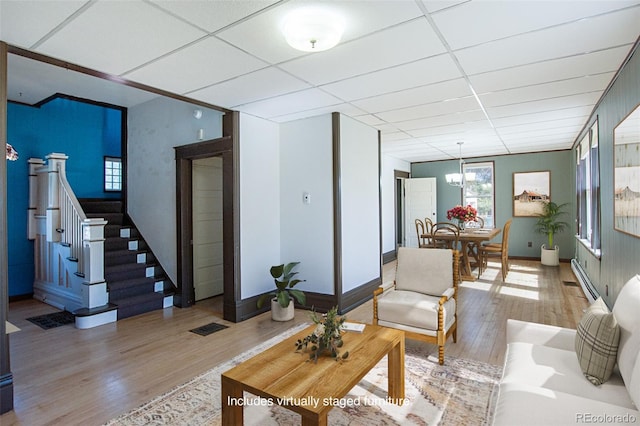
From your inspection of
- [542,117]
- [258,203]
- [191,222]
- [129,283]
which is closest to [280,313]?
[258,203]

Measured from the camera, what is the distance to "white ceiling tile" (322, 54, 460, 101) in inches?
111

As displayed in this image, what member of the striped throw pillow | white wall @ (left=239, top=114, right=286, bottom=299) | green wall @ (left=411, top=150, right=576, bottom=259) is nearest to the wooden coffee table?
the striped throw pillow

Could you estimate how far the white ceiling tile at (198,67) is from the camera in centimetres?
249

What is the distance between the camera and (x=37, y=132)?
17.9ft

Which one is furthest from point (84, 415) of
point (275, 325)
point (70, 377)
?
point (275, 325)

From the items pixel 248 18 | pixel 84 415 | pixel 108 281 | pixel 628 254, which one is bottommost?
pixel 84 415

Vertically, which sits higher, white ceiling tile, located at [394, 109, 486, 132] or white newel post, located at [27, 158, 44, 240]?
white ceiling tile, located at [394, 109, 486, 132]

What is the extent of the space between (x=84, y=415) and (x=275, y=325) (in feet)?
6.47

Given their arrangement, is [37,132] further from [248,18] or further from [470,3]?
[470,3]

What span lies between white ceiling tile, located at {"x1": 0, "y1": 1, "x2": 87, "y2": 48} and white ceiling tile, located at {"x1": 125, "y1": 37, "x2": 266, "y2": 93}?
67 cm

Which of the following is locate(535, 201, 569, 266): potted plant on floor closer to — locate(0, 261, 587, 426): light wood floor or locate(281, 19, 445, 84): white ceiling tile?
locate(0, 261, 587, 426): light wood floor

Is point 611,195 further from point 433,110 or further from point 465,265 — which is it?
point 465,265

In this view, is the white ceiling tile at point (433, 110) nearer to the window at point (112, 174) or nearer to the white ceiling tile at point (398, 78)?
the white ceiling tile at point (398, 78)

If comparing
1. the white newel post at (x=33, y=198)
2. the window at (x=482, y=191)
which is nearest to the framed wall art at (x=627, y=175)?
the window at (x=482, y=191)
